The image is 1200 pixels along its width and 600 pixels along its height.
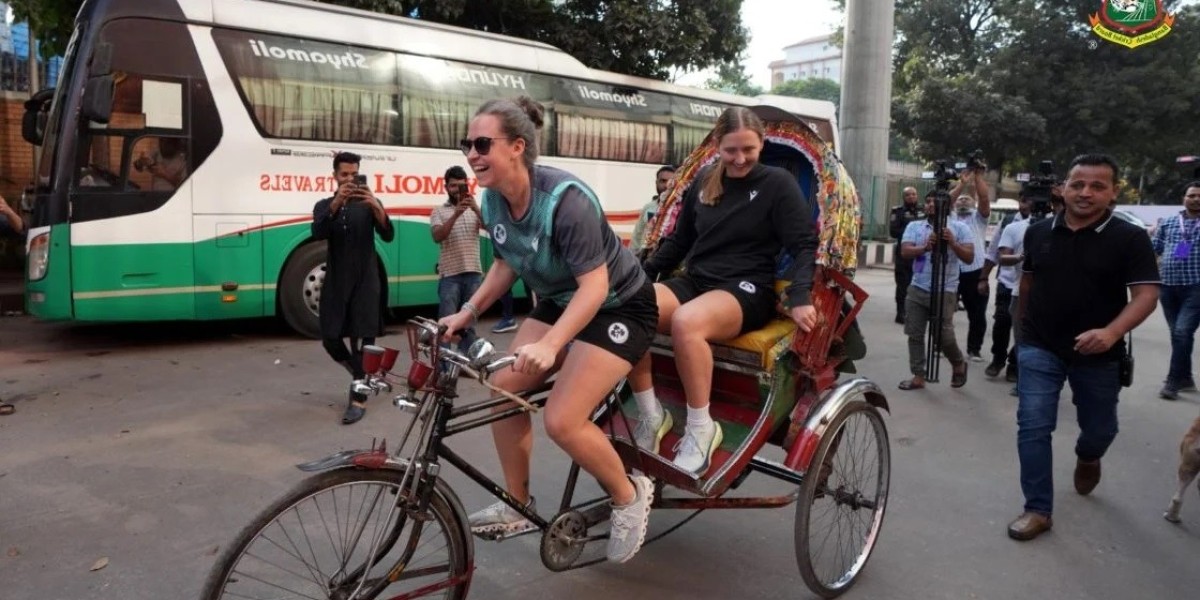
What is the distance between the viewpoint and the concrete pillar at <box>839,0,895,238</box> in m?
17.6

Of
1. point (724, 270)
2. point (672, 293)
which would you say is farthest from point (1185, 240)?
point (672, 293)

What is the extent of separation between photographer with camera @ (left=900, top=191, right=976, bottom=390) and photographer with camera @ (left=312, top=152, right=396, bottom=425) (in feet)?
13.2

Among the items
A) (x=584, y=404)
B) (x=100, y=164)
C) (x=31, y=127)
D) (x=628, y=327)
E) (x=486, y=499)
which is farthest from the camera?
(x=31, y=127)

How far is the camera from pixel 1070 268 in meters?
3.93

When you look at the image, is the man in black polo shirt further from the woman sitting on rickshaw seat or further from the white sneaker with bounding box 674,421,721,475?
the white sneaker with bounding box 674,421,721,475

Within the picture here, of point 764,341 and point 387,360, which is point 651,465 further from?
point 387,360

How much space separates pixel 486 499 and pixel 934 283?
411cm

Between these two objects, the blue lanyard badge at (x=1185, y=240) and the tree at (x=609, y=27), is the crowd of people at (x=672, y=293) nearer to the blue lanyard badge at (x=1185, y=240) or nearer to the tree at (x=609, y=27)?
the blue lanyard badge at (x=1185, y=240)

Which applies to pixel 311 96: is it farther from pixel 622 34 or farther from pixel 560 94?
pixel 622 34

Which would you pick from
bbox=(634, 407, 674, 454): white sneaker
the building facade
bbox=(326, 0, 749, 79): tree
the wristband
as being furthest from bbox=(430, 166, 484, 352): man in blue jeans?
the building facade

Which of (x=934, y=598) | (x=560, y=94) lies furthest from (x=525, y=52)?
(x=934, y=598)

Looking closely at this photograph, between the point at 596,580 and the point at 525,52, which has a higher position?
the point at 525,52

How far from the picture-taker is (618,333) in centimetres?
285

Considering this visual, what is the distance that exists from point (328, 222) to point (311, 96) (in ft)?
10.9
